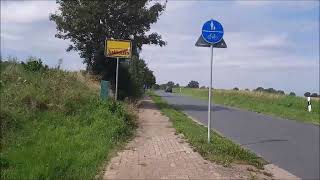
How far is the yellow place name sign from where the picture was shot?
20.2 meters

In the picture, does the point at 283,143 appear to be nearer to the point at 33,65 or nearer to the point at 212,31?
the point at 212,31

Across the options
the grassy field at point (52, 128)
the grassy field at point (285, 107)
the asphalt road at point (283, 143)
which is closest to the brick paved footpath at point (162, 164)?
the grassy field at point (52, 128)

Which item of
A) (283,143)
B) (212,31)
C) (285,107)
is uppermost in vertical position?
(212,31)

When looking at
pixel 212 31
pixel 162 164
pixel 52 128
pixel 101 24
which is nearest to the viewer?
pixel 162 164

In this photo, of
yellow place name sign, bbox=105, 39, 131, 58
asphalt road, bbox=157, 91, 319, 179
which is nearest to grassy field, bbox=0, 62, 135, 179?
yellow place name sign, bbox=105, 39, 131, 58

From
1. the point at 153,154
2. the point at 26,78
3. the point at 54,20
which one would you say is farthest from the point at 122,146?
the point at 54,20

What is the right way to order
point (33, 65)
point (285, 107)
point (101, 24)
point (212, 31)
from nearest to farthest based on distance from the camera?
point (212, 31), point (33, 65), point (101, 24), point (285, 107)

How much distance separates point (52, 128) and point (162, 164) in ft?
13.0

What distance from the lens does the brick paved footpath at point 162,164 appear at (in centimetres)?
914

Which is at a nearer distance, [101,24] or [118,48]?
[118,48]

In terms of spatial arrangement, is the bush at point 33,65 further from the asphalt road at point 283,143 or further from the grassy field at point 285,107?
the grassy field at point 285,107

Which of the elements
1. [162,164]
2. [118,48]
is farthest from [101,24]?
[162,164]

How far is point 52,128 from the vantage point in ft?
42.5

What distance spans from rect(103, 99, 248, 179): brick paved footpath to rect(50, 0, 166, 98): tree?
1447 centimetres
